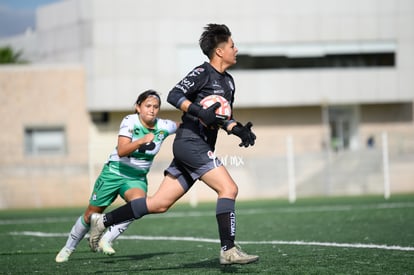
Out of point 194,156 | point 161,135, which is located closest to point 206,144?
point 194,156

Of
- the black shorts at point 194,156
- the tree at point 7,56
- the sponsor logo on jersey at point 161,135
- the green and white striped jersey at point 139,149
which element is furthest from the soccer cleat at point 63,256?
the tree at point 7,56

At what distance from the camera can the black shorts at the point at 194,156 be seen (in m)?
7.84

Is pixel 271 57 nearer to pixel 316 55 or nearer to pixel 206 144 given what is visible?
pixel 316 55

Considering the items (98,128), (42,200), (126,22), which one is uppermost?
(126,22)

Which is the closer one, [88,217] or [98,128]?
[88,217]

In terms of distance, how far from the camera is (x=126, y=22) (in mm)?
39312

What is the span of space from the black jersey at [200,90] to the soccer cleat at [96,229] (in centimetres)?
132

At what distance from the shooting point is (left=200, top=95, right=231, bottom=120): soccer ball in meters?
7.75

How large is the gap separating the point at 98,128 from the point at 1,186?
901 cm

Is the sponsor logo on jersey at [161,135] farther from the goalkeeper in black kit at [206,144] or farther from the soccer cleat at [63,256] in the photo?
the soccer cleat at [63,256]

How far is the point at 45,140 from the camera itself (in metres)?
39.0

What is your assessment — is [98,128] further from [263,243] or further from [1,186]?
[263,243]

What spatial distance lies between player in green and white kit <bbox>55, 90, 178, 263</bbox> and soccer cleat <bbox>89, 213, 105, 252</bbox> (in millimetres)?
165

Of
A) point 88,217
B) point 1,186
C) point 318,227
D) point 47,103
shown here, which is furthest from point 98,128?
point 88,217
